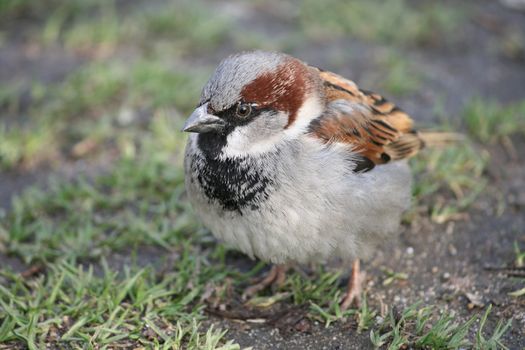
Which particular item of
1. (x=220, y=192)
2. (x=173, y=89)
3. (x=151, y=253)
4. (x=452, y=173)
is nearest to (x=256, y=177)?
(x=220, y=192)

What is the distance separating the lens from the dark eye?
3.06 m

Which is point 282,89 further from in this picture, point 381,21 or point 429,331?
point 381,21

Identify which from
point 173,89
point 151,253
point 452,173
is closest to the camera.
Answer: point 151,253

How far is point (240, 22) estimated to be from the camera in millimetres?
6324

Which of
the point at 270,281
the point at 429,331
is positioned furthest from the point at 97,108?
the point at 429,331

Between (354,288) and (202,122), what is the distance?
1.18 metres

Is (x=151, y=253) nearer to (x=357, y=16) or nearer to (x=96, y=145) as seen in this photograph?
(x=96, y=145)

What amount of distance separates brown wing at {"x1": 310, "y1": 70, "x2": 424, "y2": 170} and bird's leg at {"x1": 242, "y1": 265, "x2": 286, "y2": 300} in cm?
76

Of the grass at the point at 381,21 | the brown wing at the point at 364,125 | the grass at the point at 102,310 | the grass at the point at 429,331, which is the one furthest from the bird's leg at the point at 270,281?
the grass at the point at 381,21

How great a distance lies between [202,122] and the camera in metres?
3.04

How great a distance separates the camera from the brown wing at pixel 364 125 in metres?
3.27

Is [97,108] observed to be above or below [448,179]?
above

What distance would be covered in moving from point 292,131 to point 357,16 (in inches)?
136

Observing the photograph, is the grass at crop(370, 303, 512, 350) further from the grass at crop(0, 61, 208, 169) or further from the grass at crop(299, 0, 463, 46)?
the grass at crop(299, 0, 463, 46)
